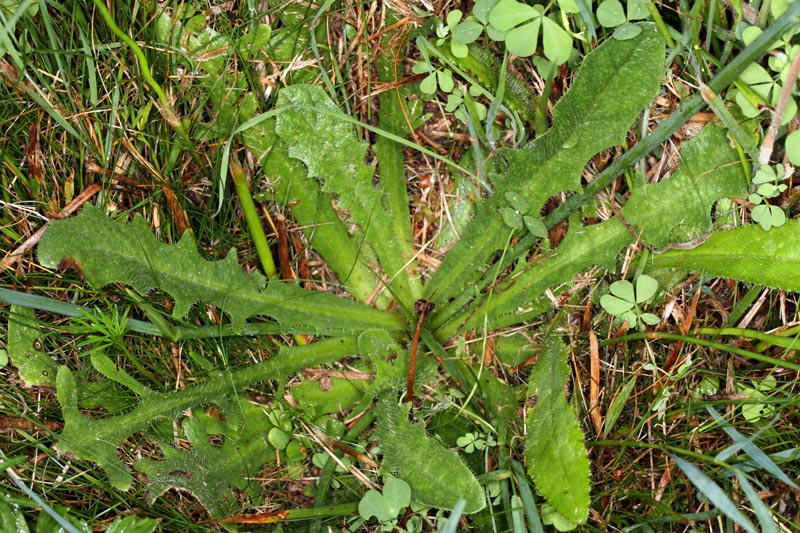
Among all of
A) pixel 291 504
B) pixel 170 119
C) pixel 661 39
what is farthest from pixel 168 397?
pixel 661 39

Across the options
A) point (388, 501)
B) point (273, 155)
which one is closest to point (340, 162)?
point (273, 155)

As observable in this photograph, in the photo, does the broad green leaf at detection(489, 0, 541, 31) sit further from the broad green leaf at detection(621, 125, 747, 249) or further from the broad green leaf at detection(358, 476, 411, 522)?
the broad green leaf at detection(358, 476, 411, 522)

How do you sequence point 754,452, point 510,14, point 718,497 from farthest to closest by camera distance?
1. point 510,14
2. point 754,452
3. point 718,497

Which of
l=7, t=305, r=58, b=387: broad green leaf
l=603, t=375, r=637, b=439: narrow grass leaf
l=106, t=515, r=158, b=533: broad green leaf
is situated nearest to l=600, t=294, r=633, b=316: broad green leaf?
l=603, t=375, r=637, b=439: narrow grass leaf

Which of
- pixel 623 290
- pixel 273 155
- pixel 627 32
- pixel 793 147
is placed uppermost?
pixel 627 32

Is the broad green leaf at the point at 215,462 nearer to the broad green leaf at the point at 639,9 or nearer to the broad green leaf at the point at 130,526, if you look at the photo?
the broad green leaf at the point at 130,526

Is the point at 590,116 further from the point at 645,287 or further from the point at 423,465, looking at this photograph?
the point at 423,465

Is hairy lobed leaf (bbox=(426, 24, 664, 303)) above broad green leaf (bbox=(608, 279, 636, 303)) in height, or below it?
above

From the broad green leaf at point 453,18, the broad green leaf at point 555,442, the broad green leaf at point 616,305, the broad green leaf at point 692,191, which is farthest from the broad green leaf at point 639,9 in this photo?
the broad green leaf at point 555,442
